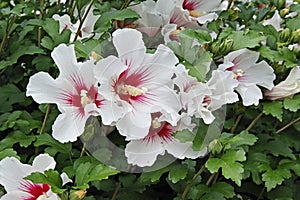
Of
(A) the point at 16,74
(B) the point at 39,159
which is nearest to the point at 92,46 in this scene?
(B) the point at 39,159

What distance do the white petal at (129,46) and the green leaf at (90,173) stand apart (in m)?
0.18

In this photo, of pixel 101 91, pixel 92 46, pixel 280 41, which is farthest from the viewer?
pixel 280 41

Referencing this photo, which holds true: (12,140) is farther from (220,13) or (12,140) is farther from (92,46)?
(220,13)

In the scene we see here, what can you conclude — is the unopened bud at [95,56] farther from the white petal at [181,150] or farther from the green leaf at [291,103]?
the green leaf at [291,103]

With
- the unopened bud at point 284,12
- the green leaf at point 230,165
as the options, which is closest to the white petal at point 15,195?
the green leaf at point 230,165

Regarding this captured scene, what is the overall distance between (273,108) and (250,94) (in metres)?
0.06

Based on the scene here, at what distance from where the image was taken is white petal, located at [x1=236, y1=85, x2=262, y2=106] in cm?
104

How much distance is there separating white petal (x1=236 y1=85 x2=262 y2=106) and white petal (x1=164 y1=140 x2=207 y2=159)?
0.15 m

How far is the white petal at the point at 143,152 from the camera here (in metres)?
0.95

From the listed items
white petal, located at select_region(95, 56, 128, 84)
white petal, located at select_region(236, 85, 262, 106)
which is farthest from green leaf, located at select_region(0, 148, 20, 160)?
white petal, located at select_region(236, 85, 262, 106)

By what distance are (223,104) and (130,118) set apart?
20cm

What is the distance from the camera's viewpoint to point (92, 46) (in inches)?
38.3

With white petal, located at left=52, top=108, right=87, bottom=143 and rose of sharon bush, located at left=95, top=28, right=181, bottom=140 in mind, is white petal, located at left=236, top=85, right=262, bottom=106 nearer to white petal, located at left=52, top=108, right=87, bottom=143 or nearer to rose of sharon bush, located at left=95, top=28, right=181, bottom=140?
rose of sharon bush, located at left=95, top=28, right=181, bottom=140

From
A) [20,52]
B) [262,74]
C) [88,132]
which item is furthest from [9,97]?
[262,74]
